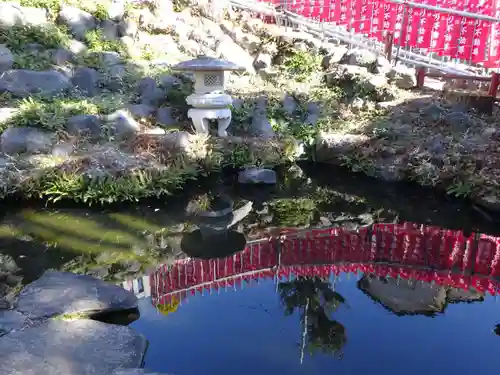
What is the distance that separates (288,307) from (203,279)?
1092mm

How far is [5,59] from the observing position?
31.7 feet

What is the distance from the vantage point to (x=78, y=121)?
8.24 metres

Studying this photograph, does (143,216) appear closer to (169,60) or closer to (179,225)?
(179,225)

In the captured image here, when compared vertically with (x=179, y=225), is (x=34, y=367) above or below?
above

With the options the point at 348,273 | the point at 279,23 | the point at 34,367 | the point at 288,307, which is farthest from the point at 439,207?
the point at 279,23

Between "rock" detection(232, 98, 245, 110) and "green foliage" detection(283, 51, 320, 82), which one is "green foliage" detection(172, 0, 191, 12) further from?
"rock" detection(232, 98, 245, 110)

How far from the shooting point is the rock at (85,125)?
813 cm

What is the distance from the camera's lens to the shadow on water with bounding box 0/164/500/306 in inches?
205

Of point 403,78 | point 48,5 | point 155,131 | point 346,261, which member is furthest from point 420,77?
point 48,5

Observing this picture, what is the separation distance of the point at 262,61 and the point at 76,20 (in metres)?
5.43

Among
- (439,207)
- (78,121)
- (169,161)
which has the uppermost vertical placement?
(78,121)

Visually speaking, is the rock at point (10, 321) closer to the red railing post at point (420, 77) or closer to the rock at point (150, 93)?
the rock at point (150, 93)

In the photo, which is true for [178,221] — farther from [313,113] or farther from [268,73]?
[268,73]

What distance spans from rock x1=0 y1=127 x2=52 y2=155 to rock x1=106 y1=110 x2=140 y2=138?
1.19m
